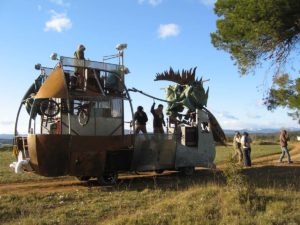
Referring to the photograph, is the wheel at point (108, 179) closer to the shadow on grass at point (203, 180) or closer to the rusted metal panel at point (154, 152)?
the shadow on grass at point (203, 180)

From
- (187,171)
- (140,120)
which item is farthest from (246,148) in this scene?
(140,120)

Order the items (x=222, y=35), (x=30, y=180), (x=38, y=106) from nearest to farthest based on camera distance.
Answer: (x=38, y=106) < (x=30, y=180) < (x=222, y=35)

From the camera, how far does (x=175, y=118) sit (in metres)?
18.9

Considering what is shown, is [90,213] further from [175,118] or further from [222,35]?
[222,35]

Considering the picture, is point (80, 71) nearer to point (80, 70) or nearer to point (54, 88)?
point (80, 70)

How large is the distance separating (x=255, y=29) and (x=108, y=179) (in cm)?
800

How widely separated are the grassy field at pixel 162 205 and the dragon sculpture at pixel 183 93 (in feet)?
13.7

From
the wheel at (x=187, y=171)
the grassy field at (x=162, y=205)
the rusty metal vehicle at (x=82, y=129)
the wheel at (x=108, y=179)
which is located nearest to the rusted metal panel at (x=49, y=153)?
the rusty metal vehicle at (x=82, y=129)

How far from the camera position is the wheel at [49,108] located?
15.3 m

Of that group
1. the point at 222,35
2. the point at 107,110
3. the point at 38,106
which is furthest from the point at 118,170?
the point at 222,35

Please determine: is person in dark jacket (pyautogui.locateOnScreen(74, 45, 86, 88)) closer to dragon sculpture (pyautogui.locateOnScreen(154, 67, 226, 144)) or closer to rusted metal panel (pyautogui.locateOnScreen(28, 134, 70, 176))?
rusted metal panel (pyautogui.locateOnScreen(28, 134, 70, 176))

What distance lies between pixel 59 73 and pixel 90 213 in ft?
16.7

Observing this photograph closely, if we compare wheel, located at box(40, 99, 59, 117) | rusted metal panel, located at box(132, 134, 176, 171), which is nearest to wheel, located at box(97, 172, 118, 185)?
rusted metal panel, located at box(132, 134, 176, 171)

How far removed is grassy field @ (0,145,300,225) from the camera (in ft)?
36.1
